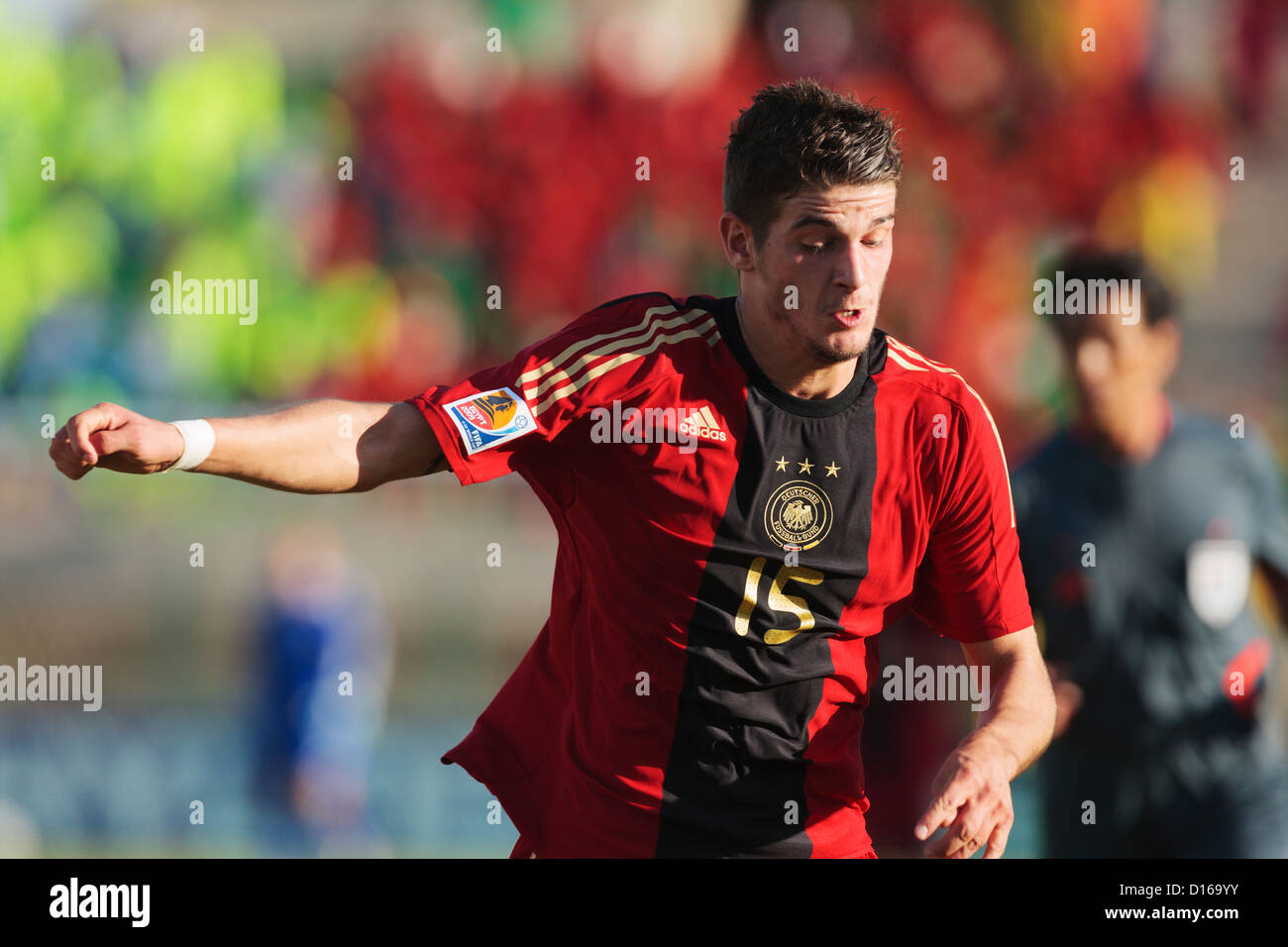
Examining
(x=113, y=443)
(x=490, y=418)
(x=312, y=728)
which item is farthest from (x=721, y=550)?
(x=312, y=728)

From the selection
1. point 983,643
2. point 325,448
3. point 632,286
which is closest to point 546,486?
point 325,448

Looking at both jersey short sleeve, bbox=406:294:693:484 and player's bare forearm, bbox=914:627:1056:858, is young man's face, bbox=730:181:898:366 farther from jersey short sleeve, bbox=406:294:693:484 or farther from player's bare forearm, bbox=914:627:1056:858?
player's bare forearm, bbox=914:627:1056:858

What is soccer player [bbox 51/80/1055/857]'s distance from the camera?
2.32 metres

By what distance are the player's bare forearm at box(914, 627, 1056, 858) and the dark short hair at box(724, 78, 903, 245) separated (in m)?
0.88

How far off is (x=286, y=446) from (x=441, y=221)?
19.4 feet

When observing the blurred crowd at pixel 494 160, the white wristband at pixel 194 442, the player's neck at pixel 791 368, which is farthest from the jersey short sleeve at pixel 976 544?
the blurred crowd at pixel 494 160

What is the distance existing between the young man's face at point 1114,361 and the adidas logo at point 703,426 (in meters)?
2.29

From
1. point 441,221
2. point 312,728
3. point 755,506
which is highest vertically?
point 441,221

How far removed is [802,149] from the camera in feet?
7.70

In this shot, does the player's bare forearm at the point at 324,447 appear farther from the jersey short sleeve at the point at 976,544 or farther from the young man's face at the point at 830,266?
the jersey short sleeve at the point at 976,544

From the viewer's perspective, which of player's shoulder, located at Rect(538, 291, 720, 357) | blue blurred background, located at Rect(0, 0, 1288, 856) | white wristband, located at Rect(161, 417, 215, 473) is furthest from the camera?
blue blurred background, located at Rect(0, 0, 1288, 856)

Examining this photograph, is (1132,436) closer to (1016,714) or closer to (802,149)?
(1016,714)

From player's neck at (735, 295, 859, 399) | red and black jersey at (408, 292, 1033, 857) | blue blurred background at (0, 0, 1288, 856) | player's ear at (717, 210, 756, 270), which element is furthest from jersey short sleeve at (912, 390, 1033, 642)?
blue blurred background at (0, 0, 1288, 856)

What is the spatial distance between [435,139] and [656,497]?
588cm
